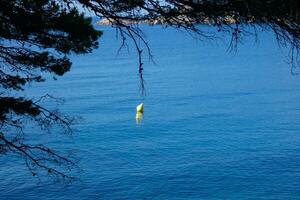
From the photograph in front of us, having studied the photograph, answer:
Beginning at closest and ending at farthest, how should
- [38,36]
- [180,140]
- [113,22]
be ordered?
[113,22]
[38,36]
[180,140]

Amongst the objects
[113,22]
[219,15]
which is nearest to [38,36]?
[113,22]

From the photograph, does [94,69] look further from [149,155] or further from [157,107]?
[149,155]

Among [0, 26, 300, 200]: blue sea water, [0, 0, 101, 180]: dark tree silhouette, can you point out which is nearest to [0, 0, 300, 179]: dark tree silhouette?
[0, 0, 101, 180]: dark tree silhouette

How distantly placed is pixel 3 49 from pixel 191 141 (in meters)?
17.4

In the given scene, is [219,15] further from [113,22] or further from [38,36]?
[38,36]

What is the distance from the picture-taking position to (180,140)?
25.1 m

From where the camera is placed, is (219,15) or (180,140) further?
(180,140)

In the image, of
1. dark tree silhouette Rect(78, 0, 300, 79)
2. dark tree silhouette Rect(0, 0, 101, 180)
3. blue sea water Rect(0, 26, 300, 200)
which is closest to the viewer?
dark tree silhouette Rect(78, 0, 300, 79)

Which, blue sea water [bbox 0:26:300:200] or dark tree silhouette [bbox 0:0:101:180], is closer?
dark tree silhouette [bbox 0:0:101:180]

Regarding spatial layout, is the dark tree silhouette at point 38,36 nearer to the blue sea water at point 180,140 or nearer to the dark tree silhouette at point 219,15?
the dark tree silhouette at point 219,15

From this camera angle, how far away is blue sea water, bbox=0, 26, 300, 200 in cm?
1758

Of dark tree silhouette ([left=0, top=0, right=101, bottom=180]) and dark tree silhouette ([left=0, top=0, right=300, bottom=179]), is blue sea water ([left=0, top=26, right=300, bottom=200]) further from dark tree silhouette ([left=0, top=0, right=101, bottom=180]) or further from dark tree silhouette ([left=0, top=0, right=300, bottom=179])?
dark tree silhouette ([left=0, top=0, right=101, bottom=180])

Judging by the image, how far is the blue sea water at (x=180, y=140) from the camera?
17578 millimetres

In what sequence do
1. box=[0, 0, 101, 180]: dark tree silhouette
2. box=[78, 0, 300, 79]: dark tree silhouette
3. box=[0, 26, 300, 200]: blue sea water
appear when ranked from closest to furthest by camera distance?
box=[78, 0, 300, 79]: dark tree silhouette, box=[0, 0, 101, 180]: dark tree silhouette, box=[0, 26, 300, 200]: blue sea water
